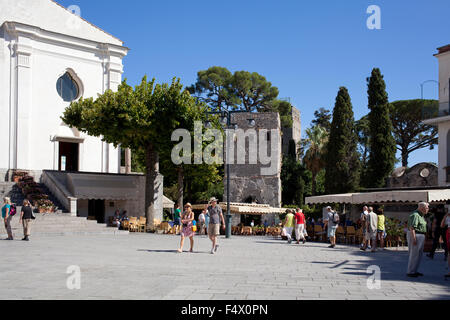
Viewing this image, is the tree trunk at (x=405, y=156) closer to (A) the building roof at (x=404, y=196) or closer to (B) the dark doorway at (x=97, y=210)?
(A) the building roof at (x=404, y=196)

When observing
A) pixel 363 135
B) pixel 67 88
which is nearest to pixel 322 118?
pixel 363 135

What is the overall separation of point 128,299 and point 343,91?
37.5m

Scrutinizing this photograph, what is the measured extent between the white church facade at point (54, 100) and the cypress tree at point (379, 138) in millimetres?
16750

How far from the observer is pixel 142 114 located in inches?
976

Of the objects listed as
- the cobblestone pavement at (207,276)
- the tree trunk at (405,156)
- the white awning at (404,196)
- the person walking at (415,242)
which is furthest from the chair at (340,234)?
the tree trunk at (405,156)

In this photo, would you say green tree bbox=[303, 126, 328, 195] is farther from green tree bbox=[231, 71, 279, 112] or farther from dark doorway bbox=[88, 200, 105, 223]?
dark doorway bbox=[88, 200, 105, 223]

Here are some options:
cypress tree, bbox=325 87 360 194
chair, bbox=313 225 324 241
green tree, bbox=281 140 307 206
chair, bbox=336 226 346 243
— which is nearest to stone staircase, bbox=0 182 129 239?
chair, bbox=313 225 324 241

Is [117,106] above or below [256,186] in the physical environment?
above

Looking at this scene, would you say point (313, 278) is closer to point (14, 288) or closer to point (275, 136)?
point (14, 288)

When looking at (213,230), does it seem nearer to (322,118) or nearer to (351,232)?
(351,232)

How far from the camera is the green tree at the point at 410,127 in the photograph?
5100 centimetres

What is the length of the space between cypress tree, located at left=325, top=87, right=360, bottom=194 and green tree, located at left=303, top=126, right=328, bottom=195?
28.6ft
